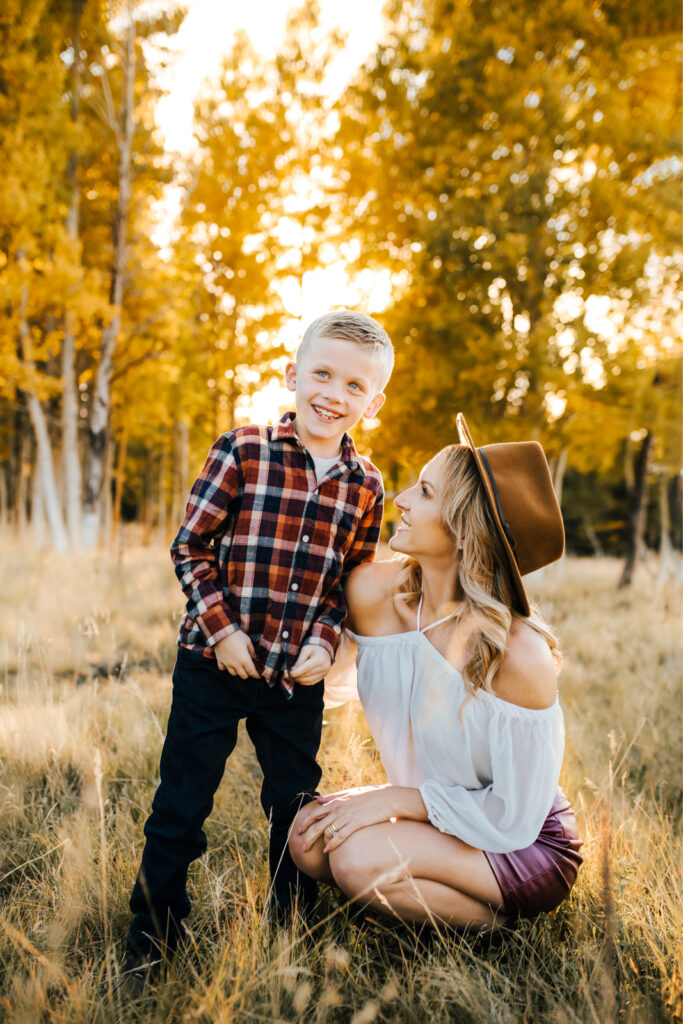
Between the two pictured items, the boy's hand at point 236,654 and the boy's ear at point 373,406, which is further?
the boy's ear at point 373,406

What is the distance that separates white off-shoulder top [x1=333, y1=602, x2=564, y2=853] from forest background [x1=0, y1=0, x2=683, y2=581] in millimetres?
5231

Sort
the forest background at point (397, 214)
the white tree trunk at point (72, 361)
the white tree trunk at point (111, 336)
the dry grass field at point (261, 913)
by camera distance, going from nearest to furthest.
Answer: the dry grass field at point (261, 913) → the forest background at point (397, 214) → the white tree trunk at point (72, 361) → the white tree trunk at point (111, 336)

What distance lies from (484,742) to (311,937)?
0.76 metres

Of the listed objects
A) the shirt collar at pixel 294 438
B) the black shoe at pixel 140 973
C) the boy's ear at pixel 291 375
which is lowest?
the black shoe at pixel 140 973

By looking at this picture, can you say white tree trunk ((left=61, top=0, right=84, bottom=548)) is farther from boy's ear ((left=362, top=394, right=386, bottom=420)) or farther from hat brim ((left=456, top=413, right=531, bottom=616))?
hat brim ((left=456, top=413, right=531, bottom=616))

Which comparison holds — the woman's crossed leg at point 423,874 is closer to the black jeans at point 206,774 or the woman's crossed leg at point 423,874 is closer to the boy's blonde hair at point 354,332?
the black jeans at point 206,774

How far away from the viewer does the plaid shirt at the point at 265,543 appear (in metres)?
1.90

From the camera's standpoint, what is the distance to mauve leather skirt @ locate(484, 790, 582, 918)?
6.08 ft

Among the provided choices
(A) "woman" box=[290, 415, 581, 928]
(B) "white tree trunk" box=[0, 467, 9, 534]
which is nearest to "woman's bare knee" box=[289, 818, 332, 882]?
(A) "woman" box=[290, 415, 581, 928]

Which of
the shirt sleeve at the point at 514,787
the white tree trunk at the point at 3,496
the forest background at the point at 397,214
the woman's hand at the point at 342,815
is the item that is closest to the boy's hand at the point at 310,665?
the woman's hand at the point at 342,815

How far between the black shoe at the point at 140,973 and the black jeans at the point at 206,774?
0.03 meters

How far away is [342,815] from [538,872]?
2.03ft

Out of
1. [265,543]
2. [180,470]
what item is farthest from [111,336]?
[265,543]

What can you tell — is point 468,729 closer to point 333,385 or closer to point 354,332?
point 333,385
